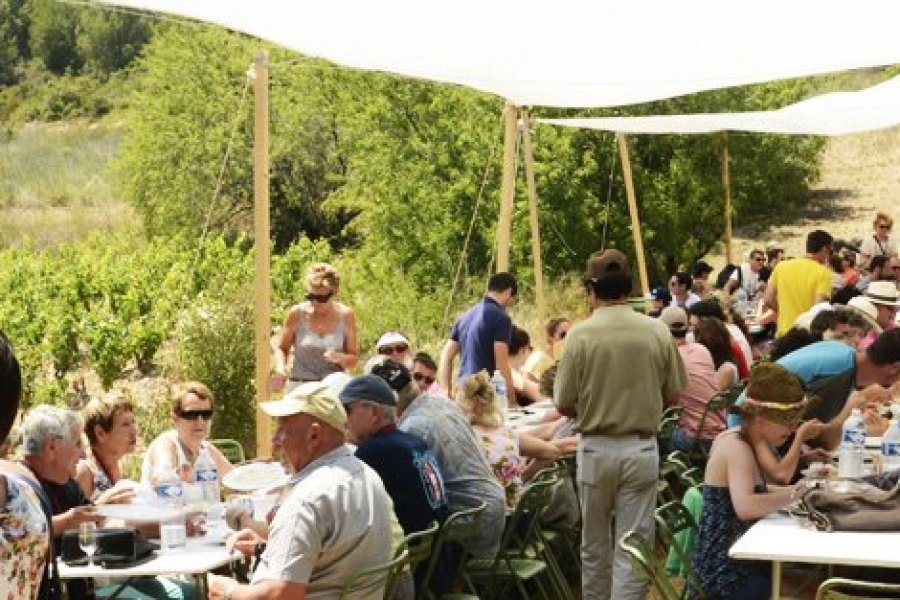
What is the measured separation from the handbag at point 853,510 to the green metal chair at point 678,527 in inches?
19.1

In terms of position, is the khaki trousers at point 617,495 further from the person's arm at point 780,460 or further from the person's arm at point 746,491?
the person's arm at point 746,491

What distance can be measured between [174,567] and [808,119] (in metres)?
9.77

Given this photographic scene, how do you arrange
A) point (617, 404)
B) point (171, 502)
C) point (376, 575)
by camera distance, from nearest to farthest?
1. point (376, 575)
2. point (171, 502)
3. point (617, 404)

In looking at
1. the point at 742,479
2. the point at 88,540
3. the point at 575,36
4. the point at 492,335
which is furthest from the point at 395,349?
the point at 88,540

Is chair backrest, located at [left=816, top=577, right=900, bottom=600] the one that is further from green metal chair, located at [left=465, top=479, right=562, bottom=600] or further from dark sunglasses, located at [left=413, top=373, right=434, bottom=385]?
dark sunglasses, located at [left=413, top=373, right=434, bottom=385]

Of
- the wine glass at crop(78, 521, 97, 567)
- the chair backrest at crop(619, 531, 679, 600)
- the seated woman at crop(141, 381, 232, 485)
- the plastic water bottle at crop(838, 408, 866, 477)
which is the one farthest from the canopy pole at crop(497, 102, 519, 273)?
the wine glass at crop(78, 521, 97, 567)

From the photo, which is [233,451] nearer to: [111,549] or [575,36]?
[575,36]

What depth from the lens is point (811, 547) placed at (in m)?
5.77

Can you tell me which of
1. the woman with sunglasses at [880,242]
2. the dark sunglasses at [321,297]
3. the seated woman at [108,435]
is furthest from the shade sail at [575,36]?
the woman with sunglasses at [880,242]

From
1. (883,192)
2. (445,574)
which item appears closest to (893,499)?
(445,574)

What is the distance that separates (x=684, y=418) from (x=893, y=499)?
3.63m

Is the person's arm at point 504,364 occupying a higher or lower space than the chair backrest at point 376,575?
lower

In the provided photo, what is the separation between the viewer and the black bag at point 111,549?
576 centimetres

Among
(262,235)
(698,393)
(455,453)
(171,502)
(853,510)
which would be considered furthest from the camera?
(698,393)
